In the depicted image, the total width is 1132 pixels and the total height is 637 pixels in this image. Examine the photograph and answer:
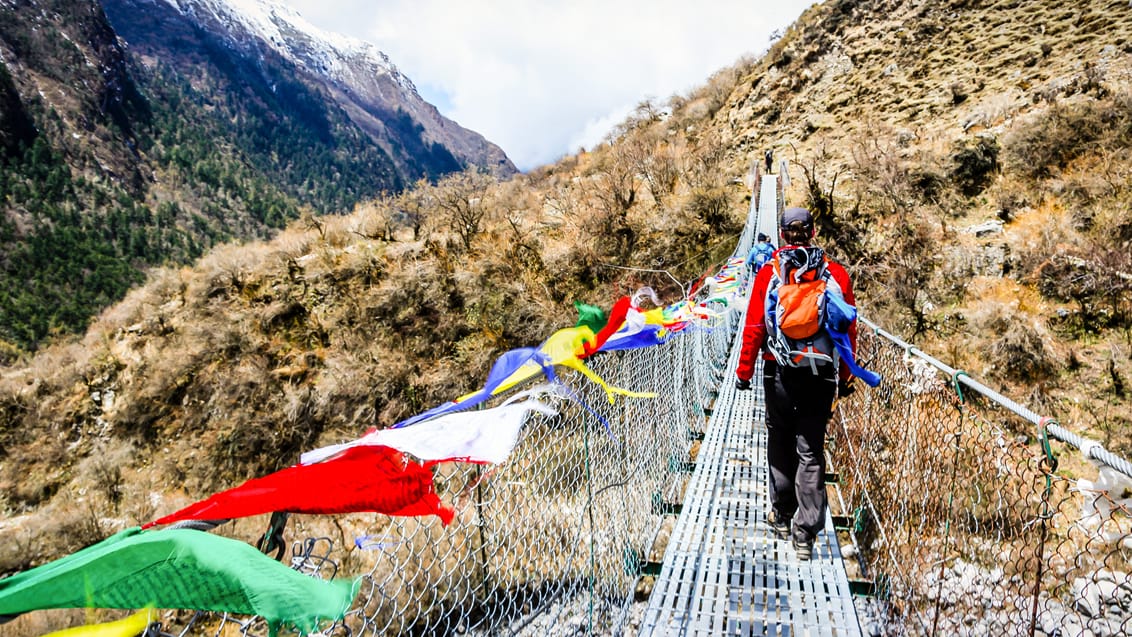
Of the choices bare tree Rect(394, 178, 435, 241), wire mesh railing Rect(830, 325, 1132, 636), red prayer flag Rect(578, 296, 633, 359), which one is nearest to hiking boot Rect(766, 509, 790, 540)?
wire mesh railing Rect(830, 325, 1132, 636)

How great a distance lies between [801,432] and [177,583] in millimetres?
2481

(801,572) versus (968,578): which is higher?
(801,572)

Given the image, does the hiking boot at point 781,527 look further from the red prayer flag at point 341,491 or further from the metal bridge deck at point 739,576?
the red prayer flag at point 341,491

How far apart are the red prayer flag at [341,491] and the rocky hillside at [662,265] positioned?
7787mm

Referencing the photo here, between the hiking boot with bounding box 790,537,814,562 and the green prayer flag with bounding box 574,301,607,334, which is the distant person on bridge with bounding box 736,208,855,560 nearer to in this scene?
the hiking boot with bounding box 790,537,814,562

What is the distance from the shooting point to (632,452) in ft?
9.73

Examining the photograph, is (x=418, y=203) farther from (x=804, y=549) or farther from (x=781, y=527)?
(x=804, y=549)

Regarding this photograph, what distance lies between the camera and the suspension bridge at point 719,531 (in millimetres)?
1800

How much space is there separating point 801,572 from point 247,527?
8.91m

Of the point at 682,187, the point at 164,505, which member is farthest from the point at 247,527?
the point at 682,187

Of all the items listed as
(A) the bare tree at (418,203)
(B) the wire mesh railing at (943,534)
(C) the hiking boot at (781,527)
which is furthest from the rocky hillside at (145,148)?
(C) the hiking boot at (781,527)

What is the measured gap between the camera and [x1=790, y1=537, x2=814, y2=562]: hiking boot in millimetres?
2500

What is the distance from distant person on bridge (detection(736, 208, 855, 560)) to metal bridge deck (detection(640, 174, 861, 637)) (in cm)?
15

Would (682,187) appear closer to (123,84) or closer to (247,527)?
(247,527)
